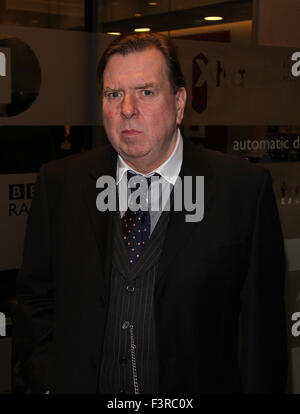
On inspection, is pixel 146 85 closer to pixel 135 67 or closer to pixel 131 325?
pixel 135 67

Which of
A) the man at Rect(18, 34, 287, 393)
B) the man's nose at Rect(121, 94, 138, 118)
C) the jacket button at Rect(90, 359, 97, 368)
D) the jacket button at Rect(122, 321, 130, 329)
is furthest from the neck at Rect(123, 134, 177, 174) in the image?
the jacket button at Rect(90, 359, 97, 368)

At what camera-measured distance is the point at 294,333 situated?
11.5ft

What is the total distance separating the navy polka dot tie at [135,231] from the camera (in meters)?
1.74

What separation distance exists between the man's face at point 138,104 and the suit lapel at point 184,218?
127 mm

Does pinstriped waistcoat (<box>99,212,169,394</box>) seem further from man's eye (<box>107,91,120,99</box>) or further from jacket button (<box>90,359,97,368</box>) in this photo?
man's eye (<box>107,91,120,99</box>)

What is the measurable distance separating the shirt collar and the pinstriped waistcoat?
0.19 metres

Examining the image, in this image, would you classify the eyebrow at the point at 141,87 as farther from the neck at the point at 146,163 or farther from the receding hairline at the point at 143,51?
the neck at the point at 146,163

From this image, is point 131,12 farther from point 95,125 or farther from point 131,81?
point 131,81

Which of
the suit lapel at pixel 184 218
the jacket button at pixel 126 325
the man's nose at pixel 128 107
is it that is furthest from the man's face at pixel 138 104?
the jacket button at pixel 126 325

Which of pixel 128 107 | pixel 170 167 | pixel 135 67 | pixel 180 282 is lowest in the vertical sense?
pixel 180 282

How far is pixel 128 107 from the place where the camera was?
165 cm

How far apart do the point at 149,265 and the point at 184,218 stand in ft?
0.52

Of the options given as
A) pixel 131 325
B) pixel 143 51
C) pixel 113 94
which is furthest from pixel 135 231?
pixel 143 51
